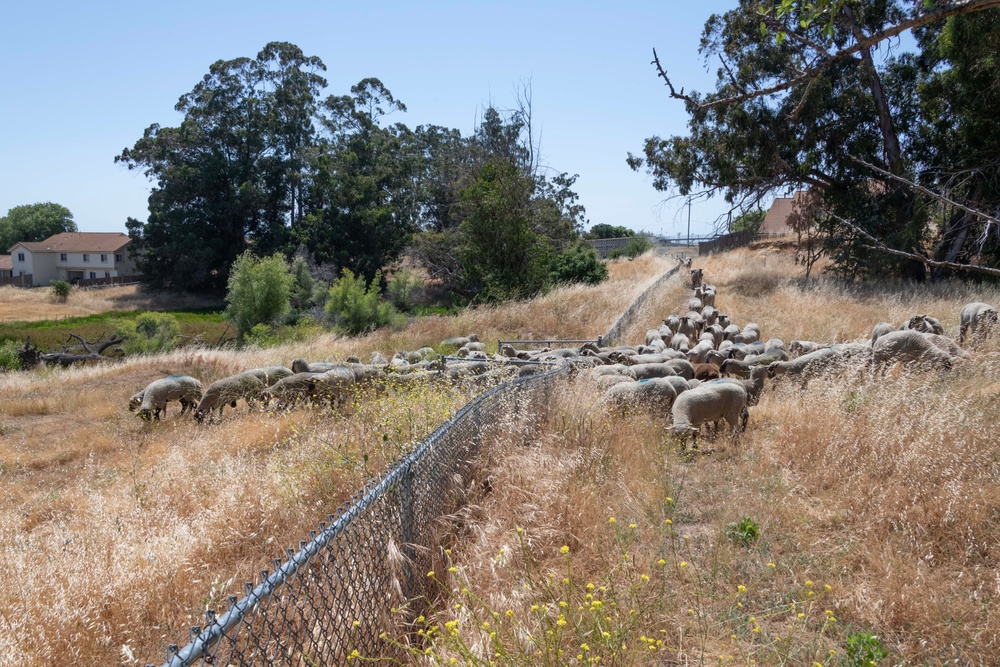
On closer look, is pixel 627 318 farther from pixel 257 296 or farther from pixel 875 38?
pixel 257 296

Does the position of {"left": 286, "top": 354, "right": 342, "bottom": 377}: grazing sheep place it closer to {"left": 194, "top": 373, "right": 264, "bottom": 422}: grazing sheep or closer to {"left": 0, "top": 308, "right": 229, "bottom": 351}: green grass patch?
{"left": 194, "top": 373, "right": 264, "bottom": 422}: grazing sheep

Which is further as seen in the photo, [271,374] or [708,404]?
[271,374]

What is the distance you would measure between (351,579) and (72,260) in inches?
3213

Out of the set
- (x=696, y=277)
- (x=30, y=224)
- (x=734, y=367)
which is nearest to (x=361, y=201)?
(x=696, y=277)

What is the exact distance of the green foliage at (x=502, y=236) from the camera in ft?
83.8

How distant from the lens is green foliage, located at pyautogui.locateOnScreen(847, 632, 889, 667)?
2977 mm

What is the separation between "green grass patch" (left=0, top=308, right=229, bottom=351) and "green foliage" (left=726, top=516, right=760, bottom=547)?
26.5 metres

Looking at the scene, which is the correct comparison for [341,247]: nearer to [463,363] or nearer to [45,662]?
[463,363]

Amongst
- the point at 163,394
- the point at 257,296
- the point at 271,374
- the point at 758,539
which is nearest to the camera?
the point at 758,539

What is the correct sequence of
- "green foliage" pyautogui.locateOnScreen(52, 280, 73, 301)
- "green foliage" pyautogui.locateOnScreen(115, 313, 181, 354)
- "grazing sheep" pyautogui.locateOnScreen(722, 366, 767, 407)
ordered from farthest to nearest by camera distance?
"green foliage" pyautogui.locateOnScreen(52, 280, 73, 301), "green foliage" pyautogui.locateOnScreen(115, 313, 181, 354), "grazing sheep" pyautogui.locateOnScreen(722, 366, 767, 407)

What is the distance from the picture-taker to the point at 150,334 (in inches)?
1061

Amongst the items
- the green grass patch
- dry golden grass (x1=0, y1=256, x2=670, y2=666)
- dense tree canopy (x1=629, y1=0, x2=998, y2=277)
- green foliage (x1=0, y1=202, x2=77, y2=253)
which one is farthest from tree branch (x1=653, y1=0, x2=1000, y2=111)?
green foliage (x1=0, y1=202, x2=77, y2=253)

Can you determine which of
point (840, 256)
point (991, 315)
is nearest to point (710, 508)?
point (991, 315)

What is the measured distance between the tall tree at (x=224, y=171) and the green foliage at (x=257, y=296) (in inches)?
1033
